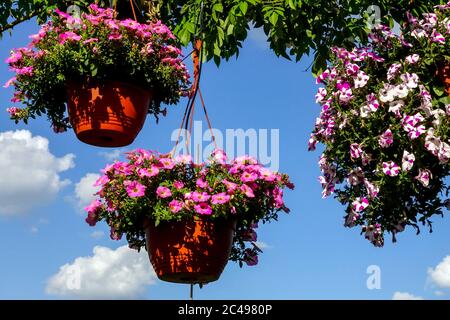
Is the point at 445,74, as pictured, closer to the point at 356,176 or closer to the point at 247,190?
the point at 356,176

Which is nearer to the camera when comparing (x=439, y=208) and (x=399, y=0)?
(x=439, y=208)

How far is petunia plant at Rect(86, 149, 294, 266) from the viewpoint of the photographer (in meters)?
3.49

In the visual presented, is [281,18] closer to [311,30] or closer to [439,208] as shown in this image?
[311,30]

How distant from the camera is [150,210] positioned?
357 centimetres

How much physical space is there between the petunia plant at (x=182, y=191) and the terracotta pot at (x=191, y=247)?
6cm

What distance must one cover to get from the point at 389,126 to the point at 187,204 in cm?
116

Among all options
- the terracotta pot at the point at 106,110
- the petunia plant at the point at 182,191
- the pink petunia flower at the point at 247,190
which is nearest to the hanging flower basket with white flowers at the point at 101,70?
the terracotta pot at the point at 106,110

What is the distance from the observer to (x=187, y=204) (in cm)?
A: 346

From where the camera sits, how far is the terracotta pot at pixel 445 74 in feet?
12.3

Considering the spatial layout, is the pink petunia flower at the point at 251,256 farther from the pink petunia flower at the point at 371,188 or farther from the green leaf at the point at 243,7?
the green leaf at the point at 243,7

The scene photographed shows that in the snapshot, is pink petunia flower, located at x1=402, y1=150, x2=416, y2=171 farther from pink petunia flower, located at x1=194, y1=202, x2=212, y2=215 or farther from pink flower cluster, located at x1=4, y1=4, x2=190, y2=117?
pink flower cluster, located at x1=4, y1=4, x2=190, y2=117
